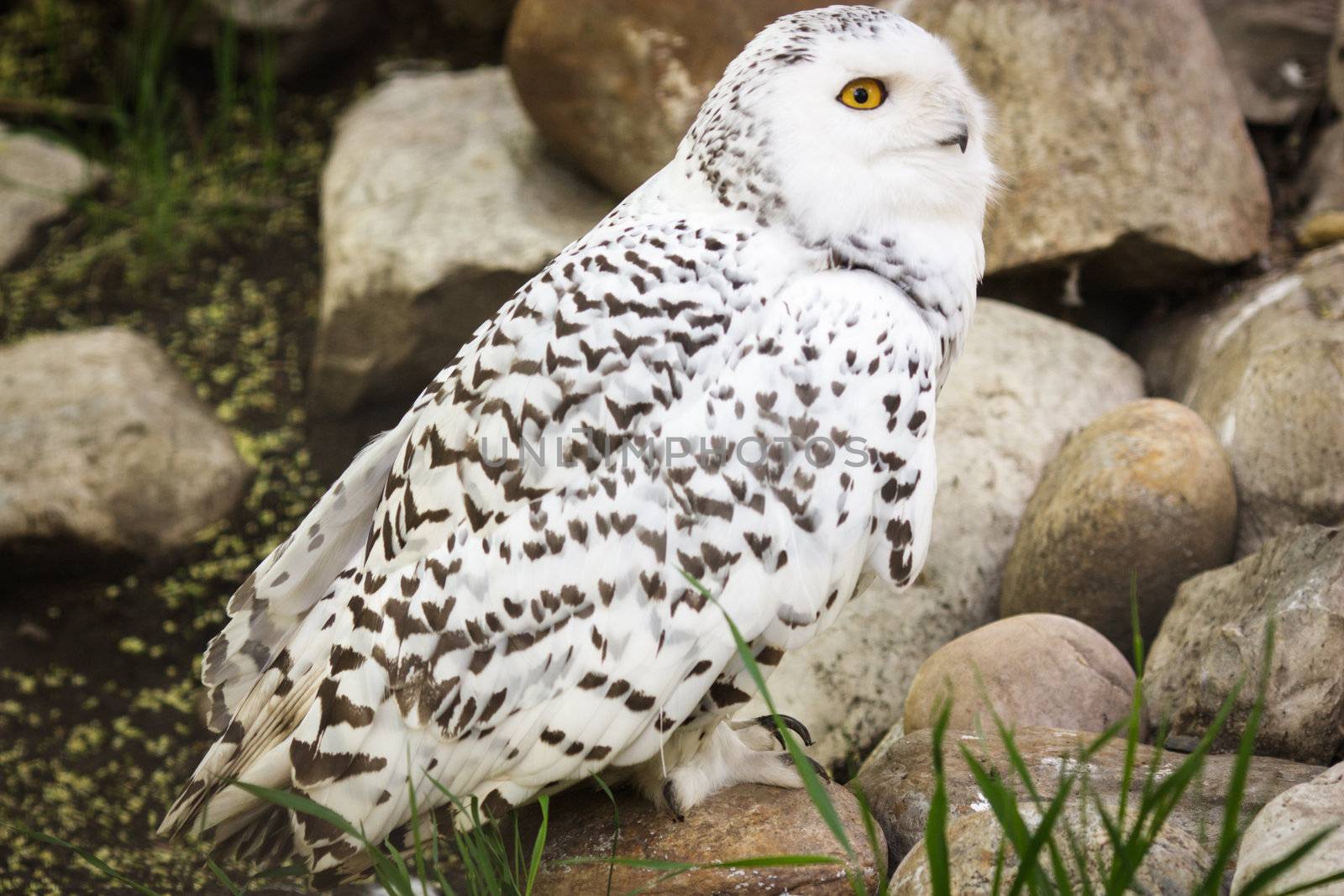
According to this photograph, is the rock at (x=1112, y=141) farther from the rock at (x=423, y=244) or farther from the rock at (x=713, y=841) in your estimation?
the rock at (x=713, y=841)

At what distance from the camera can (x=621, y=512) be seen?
6.52 feet

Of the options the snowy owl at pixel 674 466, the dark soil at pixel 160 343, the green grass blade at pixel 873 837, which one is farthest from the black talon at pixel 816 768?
the dark soil at pixel 160 343

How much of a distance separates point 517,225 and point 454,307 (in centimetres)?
35

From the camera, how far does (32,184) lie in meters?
5.07

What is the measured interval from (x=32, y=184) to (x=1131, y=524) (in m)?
4.41

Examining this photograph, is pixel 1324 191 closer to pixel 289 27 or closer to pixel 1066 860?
pixel 1066 860

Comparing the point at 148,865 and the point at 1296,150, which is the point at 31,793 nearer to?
the point at 148,865

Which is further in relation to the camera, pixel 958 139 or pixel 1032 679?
pixel 1032 679

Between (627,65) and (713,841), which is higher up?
(627,65)

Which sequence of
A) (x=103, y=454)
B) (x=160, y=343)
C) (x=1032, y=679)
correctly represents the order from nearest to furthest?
(x=1032, y=679) < (x=103, y=454) < (x=160, y=343)

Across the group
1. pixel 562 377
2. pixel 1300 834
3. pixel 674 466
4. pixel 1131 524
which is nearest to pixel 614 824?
pixel 674 466

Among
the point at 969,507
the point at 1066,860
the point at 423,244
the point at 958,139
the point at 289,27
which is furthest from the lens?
the point at 289,27

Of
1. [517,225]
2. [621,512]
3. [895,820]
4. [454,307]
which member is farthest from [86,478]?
[895,820]

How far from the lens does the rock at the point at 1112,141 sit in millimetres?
3600
